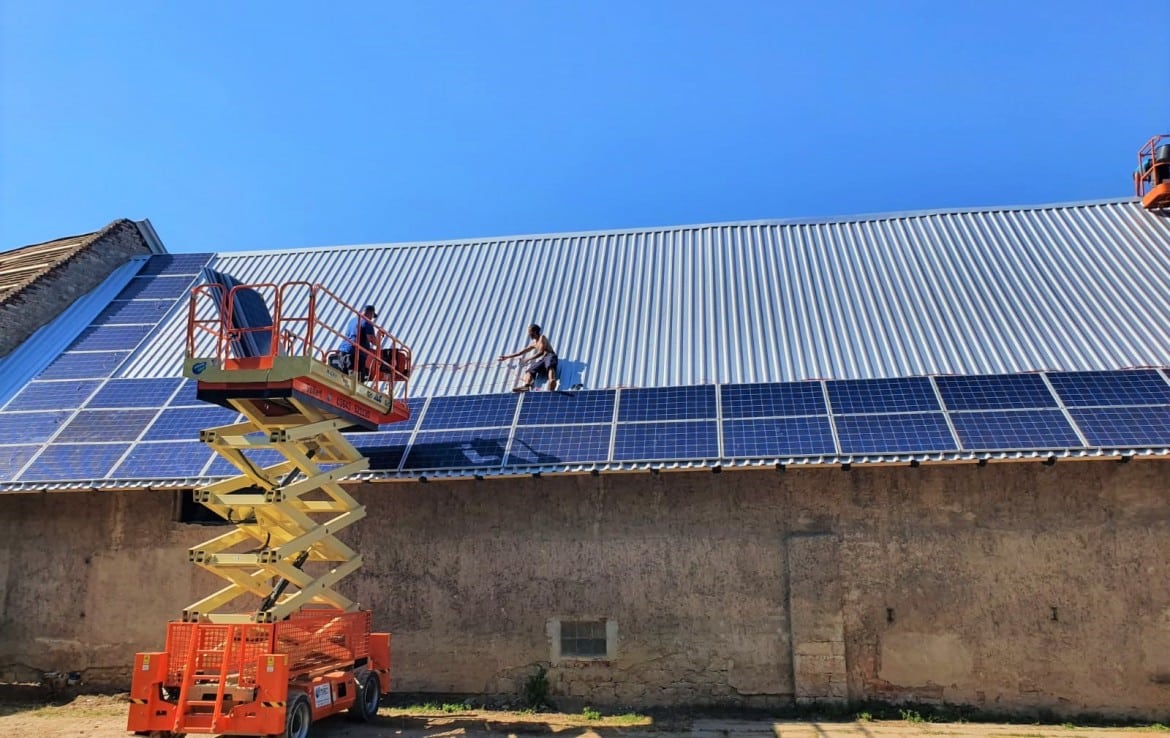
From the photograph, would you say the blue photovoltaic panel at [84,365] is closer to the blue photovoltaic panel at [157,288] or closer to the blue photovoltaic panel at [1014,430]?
the blue photovoltaic panel at [157,288]

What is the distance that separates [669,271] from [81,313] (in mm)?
12234

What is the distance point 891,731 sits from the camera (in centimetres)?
995

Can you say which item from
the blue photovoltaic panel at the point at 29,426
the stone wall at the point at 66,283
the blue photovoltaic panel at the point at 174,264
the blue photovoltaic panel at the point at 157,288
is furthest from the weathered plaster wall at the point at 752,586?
the blue photovoltaic panel at the point at 174,264

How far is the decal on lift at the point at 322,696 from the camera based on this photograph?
8805 millimetres

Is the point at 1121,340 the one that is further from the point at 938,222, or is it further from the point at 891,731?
the point at 891,731

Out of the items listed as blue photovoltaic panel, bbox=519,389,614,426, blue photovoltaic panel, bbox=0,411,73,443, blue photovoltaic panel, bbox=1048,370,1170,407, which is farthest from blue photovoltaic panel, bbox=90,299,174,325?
blue photovoltaic panel, bbox=1048,370,1170,407

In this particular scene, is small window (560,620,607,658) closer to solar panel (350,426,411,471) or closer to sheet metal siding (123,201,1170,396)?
solar panel (350,426,411,471)

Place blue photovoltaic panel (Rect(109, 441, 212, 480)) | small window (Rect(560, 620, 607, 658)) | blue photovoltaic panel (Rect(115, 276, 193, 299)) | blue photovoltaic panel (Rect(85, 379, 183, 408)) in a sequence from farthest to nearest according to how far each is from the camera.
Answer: blue photovoltaic panel (Rect(115, 276, 193, 299)) → blue photovoltaic panel (Rect(85, 379, 183, 408)) → blue photovoltaic panel (Rect(109, 441, 212, 480)) → small window (Rect(560, 620, 607, 658))

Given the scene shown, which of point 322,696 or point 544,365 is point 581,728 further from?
point 544,365

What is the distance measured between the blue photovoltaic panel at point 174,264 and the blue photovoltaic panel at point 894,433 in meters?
14.8

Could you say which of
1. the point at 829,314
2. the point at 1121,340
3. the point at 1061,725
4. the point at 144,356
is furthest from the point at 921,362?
the point at 144,356

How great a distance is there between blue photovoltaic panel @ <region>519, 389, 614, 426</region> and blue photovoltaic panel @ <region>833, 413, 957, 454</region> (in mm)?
3330

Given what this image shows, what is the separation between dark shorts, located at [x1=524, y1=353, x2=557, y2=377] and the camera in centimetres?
1359

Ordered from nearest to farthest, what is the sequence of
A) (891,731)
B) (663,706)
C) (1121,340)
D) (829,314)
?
(891,731), (663,706), (1121,340), (829,314)
